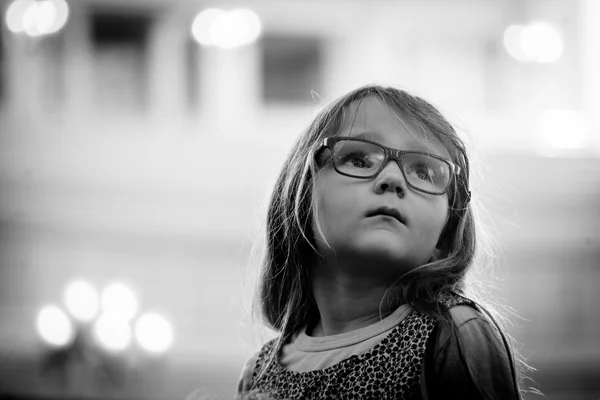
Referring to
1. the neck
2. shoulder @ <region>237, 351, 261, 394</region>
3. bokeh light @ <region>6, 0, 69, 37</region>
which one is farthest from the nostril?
bokeh light @ <region>6, 0, 69, 37</region>

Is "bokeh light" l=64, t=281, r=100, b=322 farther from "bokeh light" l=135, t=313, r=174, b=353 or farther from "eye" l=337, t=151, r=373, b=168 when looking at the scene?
"eye" l=337, t=151, r=373, b=168

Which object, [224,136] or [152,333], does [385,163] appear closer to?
[152,333]

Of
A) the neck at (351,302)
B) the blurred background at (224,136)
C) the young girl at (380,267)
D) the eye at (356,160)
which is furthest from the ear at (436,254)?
the blurred background at (224,136)

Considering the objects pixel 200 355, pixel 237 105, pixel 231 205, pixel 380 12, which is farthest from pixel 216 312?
pixel 380 12

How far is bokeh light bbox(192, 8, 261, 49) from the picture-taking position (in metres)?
11.5

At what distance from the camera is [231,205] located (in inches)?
421

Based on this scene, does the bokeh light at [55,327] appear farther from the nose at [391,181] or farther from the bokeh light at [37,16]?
the nose at [391,181]

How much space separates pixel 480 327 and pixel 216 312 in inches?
366

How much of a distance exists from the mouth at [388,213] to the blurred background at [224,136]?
321 inches

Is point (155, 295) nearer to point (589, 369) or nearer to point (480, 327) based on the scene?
point (589, 369)

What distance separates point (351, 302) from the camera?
169 centimetres

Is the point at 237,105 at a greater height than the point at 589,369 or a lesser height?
greater

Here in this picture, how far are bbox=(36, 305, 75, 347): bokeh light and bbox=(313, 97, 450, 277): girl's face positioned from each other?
6647 millimetres

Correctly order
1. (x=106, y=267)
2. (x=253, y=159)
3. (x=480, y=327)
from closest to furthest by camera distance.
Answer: (x=480, y=327)
(x=106, y=267)
(x=253, y=159)
